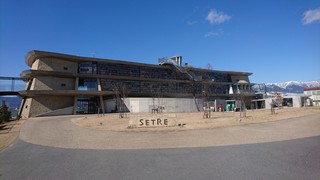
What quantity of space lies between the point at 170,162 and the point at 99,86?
44.2 m

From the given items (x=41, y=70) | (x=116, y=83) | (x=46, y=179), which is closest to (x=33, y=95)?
(x=41, y=70)

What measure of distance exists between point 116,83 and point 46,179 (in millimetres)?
47000

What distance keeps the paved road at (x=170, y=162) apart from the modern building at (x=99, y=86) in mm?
32648

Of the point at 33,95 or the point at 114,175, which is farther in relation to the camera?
the point at 33,95

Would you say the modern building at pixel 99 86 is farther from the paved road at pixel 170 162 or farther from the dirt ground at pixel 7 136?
the paved road at pixel 170 162

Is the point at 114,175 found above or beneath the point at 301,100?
beneath

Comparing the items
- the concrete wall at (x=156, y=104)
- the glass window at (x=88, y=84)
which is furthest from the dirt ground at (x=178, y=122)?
the glass window at (x=88, y=84)

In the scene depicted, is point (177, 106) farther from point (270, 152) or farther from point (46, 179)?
point (46, 179)

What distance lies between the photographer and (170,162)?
7.32 m

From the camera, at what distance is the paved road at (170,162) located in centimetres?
605

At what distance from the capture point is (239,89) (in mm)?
75750

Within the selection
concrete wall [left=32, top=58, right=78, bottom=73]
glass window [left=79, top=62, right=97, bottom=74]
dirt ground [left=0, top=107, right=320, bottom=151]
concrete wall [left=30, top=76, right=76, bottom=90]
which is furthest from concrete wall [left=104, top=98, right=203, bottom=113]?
dirt ground [left=0, top=107, right=320, bottom=151]

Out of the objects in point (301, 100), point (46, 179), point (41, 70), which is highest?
point (41, 70)

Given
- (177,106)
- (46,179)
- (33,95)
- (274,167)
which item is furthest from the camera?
(177,106)
